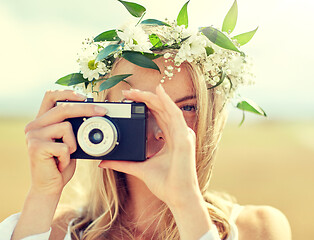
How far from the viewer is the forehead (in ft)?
6.99

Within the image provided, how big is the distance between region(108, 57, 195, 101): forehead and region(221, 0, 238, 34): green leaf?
370 mm

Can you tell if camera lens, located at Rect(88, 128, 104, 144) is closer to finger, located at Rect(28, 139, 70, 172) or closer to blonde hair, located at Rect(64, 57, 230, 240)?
finger, located at Rect(28, 139, 70, 172)

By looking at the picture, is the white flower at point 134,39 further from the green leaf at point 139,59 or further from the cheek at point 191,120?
the cheek at point 191,120

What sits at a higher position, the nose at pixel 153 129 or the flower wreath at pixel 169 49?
the flower wreath at pixel 169 49

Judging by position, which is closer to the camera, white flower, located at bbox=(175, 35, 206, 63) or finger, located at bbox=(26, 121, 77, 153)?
finger, located at bbox=(26, 121, 77, 153)

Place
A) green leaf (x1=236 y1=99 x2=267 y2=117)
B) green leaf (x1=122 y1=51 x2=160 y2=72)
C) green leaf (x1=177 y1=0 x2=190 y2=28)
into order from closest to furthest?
green leaf (x1=122 y1=51 x2=160 y2=72) → green leaf (x1=177 y1=0 x2=190 y2=28) → green leaf (x1=236 y1=99 x2=267 y2=117)

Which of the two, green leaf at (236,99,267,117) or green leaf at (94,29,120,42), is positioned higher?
green leaf at (94,29,120,42)

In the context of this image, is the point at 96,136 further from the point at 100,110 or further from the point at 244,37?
the point at 244,37

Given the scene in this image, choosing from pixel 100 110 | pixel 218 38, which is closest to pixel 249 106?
pixel 218 38

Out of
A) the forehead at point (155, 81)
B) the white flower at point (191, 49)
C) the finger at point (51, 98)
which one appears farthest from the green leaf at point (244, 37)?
the finger at point (51, 98)

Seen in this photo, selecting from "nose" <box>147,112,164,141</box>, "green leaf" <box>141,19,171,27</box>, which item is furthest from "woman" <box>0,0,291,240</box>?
"green leaf" <box>141,19,171,27</box>

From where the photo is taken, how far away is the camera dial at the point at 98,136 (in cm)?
182

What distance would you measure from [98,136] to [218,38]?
917 mm

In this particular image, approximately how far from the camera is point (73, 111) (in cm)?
186
